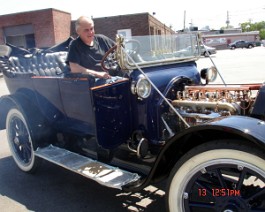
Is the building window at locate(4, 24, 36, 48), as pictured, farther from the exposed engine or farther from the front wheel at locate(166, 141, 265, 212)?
the front wheel at locate(166, 141, 265, 212)

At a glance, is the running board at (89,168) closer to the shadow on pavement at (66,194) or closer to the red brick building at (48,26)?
the shadow on pavement at (66,194)

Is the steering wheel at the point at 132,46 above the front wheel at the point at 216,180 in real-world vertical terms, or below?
above

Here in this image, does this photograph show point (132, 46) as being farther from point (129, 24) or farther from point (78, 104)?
point (129, 24)

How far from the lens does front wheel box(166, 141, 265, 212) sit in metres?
2.05

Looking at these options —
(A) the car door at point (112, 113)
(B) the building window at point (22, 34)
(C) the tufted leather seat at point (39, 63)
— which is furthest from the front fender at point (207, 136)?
(B) the building window at point (22, 34)

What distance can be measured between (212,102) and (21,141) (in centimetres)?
253

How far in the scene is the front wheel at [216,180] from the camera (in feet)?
6.72

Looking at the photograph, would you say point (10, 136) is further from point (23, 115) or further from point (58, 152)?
point (58, 152)

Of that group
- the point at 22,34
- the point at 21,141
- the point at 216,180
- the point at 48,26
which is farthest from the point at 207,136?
the point at 22,34

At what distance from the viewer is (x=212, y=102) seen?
2.73 metres

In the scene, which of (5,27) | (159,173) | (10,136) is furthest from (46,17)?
(159,173)

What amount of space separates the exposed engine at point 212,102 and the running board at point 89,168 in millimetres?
713

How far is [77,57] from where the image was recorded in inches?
141

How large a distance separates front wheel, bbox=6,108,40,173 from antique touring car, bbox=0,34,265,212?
1cm
